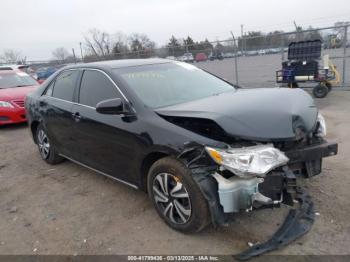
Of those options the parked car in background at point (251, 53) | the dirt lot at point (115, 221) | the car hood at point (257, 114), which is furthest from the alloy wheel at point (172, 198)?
the parked car in background at point (251, 53)

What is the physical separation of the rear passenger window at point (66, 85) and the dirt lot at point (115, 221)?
122cm

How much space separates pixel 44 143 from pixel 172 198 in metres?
3.21

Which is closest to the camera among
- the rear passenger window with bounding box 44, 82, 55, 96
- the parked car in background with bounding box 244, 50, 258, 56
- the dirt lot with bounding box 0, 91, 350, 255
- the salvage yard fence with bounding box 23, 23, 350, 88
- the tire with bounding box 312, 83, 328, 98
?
the dirt lot with bounding box 0, 91, 350, 255

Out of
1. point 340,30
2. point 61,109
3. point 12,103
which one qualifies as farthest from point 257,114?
point 340,30

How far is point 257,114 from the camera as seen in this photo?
9.37 feet

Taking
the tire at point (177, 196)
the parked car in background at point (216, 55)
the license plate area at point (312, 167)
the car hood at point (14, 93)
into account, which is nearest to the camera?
the tire at point (177, 196)

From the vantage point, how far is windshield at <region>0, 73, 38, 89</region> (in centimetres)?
970

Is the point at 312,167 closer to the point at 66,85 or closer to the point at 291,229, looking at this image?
the point at 291,229

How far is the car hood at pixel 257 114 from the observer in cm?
272

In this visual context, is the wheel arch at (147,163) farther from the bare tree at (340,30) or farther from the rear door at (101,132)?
the bare tree at (340,30)

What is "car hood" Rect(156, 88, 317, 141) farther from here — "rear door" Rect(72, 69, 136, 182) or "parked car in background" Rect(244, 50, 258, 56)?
"parked car in background" Rect(244, 50, 258, 56)

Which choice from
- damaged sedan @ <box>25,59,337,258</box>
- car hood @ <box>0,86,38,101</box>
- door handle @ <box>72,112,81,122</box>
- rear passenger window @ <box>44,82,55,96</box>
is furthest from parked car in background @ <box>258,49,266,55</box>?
door handle @ <box>72,112,81,122</box>

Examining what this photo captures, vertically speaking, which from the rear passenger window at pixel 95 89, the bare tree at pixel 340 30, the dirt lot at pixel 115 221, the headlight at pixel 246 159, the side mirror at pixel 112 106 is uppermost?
the bare tree at pixel 340 30

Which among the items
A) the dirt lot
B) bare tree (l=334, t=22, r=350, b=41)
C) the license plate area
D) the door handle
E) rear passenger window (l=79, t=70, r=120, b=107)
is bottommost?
the dirt lot
